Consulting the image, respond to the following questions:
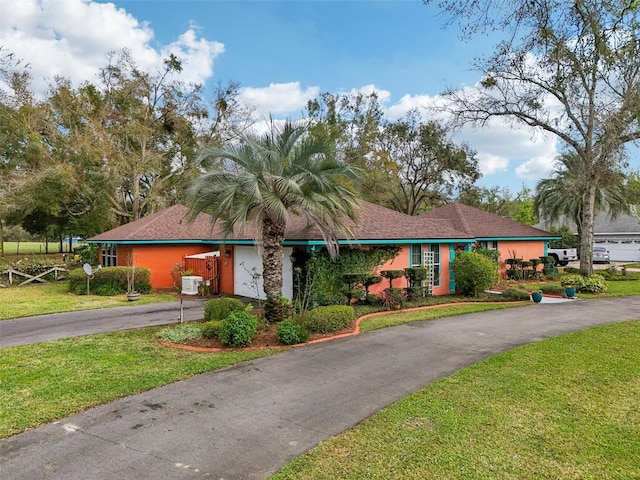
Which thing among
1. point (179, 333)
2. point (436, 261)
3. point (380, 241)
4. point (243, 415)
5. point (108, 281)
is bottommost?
point (243, 415)

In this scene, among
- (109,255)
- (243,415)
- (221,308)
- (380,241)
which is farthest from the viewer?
(109,255)

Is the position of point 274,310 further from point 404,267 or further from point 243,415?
point 404,267

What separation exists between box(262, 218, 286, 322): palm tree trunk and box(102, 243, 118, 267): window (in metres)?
13.1

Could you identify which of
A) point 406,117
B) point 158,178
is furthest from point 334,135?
point 158,178

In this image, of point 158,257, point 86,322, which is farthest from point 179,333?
point 158,257

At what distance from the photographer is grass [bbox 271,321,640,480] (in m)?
3.90

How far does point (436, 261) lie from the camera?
16.3 metres

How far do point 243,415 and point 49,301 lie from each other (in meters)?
13.7

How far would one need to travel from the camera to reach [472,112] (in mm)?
21609

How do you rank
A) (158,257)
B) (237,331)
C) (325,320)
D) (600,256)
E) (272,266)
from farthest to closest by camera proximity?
(600,256) → (158,257) → (272,266) → (325,320) → (237,331)

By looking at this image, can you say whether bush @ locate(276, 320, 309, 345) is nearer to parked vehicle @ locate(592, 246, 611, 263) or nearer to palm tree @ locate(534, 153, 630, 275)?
palm tree @ locate(534, 153, 630, 275)

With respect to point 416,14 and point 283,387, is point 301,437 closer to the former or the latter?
point 283,387

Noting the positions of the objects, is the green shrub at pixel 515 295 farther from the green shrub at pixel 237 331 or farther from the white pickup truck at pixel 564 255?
the white pickup truck at pixel 564 255

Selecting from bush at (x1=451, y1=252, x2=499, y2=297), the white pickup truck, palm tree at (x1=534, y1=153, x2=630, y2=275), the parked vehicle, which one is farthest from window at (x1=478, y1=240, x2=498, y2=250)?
the parked vehicle
